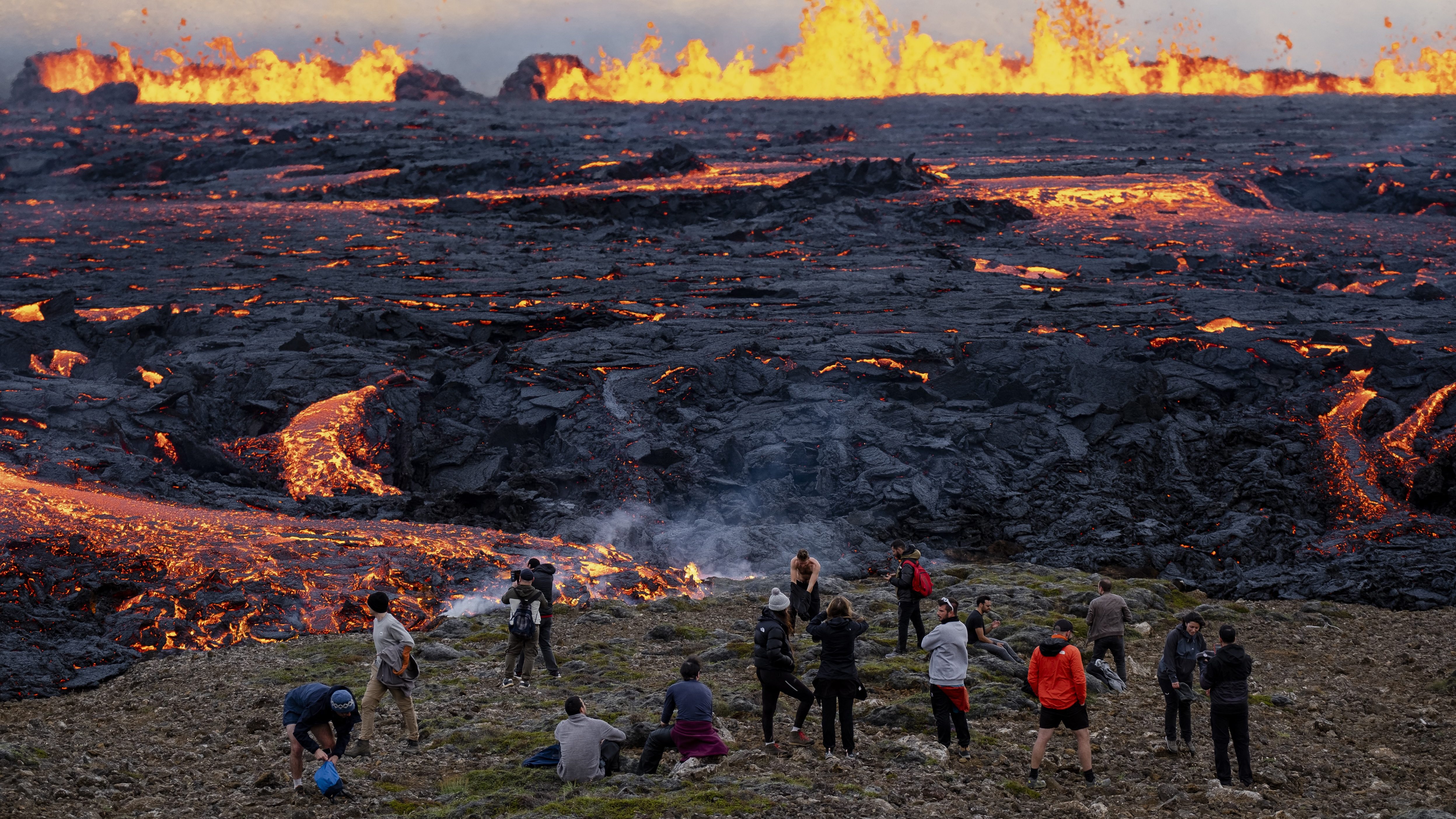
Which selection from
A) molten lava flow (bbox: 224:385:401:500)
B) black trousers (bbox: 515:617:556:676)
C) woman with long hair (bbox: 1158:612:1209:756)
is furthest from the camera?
molten lava flow (bbox: 224:385:401:500)

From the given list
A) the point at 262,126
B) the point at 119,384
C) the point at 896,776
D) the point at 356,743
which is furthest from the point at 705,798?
the point at 262,126

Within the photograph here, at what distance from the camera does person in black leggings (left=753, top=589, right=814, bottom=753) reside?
389 inches

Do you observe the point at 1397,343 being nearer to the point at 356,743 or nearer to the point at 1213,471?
the point at 1213,471

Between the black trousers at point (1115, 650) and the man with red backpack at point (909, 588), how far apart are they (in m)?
2.07

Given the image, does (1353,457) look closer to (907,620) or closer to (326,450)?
(907,620)

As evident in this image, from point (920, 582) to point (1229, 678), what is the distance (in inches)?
161

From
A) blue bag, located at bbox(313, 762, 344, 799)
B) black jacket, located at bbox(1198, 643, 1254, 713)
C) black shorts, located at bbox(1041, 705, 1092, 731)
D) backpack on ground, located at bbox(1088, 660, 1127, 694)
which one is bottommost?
backpack on ground, located at bbox(1088, 660, 1127, 694)

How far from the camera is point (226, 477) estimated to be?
2366 cm

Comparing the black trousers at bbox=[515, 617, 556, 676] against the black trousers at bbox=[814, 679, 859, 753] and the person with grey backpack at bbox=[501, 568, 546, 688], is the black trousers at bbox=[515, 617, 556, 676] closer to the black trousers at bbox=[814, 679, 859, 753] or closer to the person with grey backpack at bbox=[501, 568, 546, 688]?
the person with grey backpack at bbox=[501, 568, 546, 688]

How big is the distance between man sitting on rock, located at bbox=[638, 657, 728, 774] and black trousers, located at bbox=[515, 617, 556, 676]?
4161mm

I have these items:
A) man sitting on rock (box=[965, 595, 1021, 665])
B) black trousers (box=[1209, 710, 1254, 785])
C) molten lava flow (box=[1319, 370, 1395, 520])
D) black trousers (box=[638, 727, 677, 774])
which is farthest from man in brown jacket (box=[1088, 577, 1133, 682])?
molten lava flow (box=[1319, 370, 1395, 520])

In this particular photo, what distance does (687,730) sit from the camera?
31.7 feet

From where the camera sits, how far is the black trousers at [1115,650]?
42.3 ft

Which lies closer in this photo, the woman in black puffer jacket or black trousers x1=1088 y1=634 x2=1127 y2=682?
the woman in black puffer jacket
